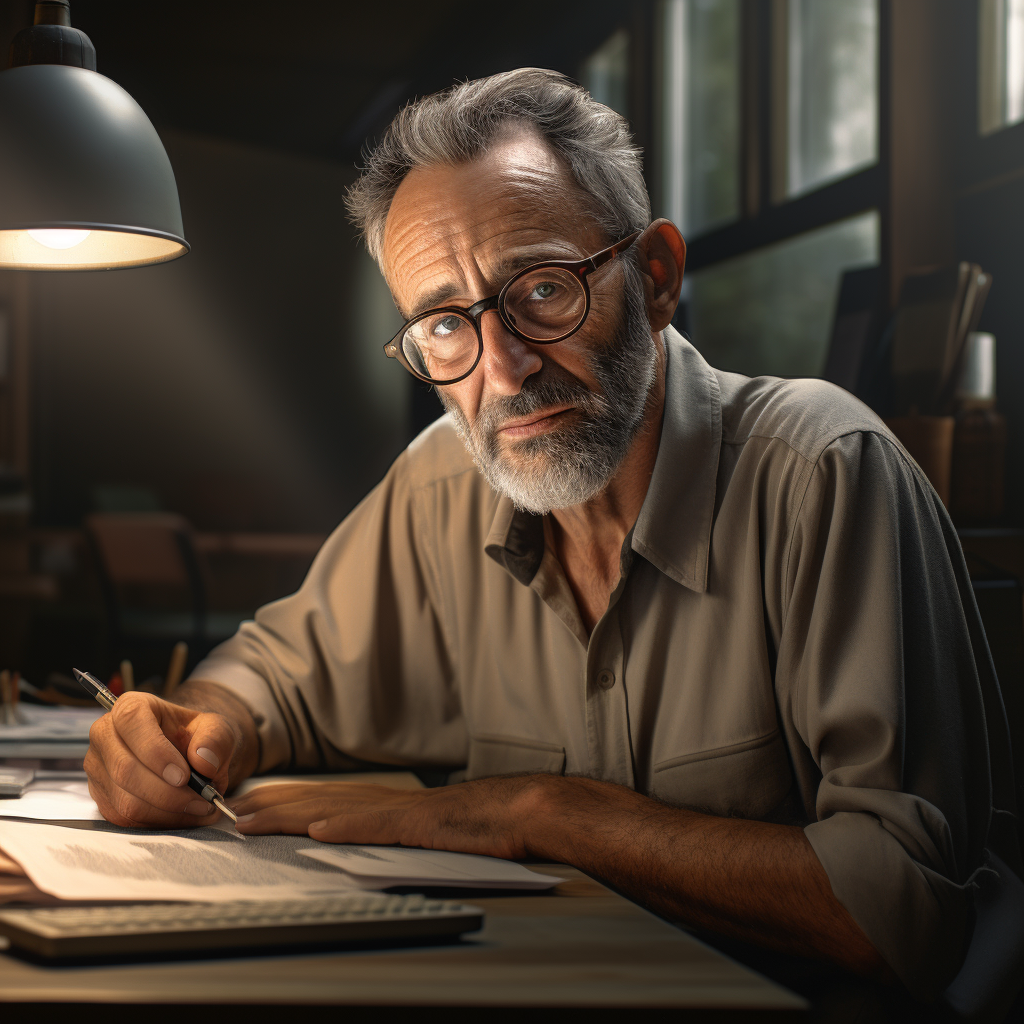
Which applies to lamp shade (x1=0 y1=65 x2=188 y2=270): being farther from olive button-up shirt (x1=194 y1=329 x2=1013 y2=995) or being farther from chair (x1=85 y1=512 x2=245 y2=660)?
chair (x1=85 y1=512 x2=245 y2=660)

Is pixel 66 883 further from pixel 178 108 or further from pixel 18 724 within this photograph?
pixel 178 108

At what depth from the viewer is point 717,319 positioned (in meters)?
3.45

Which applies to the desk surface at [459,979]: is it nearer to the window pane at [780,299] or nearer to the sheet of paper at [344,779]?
the sheet of paper at [344,779]

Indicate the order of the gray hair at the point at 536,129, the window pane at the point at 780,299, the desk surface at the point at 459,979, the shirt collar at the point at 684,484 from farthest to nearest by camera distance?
the window pane at the point at 780,299, the gray hair at the point at 536,129, the shirt collar at the point at 684,484, the desk surface at the point at 459,979

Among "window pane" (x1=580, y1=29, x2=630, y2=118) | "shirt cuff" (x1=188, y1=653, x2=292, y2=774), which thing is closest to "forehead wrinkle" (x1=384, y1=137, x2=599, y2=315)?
"shirt cuff" (x1=188, y1=653, x2=292, y2=774)

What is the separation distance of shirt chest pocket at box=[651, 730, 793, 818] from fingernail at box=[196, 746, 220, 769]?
51cm

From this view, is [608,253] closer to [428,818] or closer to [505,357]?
[505,357]

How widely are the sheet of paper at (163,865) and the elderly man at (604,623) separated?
7cm

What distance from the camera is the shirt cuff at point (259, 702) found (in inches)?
51.6

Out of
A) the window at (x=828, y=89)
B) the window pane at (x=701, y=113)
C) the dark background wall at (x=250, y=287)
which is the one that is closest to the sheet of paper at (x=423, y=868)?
the window at (x=828, y=89)

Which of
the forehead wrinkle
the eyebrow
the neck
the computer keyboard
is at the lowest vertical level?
the computer keyboard

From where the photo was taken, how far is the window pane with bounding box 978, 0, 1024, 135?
2.29 meters

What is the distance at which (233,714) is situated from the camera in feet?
4.12

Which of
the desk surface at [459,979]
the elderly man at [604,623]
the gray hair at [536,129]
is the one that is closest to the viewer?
the desk surface at [459,979]
